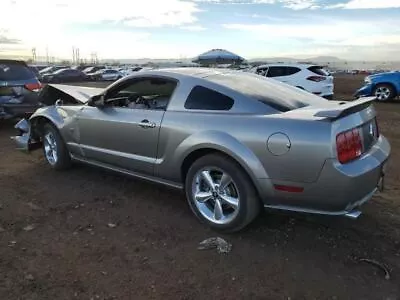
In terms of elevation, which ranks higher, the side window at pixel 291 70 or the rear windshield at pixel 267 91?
the rear windshield at pixel 267 91

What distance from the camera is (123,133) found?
498 centimetres

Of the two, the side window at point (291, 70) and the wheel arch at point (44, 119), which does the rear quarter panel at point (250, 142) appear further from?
the side window at point (291, 70)

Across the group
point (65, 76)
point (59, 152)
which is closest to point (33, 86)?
point (59, 152)

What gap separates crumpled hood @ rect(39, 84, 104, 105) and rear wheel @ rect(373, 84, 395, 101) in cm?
1308

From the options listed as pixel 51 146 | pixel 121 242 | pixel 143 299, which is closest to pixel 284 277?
pixel 143 299

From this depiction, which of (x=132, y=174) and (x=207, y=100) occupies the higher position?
(x=207, y=100)

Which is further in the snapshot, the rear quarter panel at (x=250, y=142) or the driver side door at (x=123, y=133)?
the driver side door at (x=123, y=133)

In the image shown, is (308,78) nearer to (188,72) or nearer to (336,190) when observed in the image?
(188,72)

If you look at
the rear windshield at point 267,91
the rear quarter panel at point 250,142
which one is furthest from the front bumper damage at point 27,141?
the rear windshield at point 267,91

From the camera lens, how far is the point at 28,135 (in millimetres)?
6688

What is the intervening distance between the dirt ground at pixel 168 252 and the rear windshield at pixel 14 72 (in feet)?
16.1

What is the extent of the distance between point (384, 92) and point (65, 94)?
13643 mm

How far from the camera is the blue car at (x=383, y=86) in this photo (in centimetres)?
1652

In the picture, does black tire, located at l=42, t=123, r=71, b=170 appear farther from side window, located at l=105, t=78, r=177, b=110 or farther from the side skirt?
side window, located at l=105, t=78, r=177, b=110
